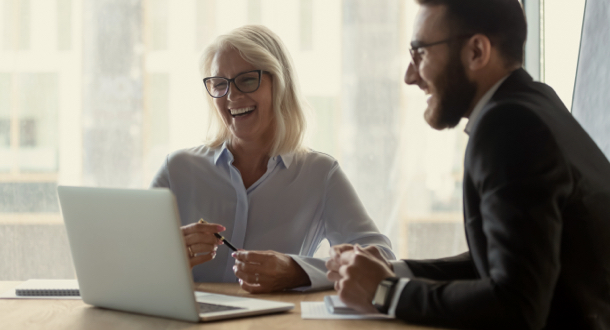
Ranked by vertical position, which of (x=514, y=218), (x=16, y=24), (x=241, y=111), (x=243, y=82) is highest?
(x=16, y=24)

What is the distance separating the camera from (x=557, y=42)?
242cm

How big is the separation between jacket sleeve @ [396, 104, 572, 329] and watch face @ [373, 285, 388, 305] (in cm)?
8

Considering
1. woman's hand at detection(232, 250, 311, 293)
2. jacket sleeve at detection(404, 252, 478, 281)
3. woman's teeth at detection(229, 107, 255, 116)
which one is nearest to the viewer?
jacket sleeve at detection(404, 252, 478, 281)

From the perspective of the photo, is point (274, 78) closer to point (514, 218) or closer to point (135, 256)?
point (135, 256)

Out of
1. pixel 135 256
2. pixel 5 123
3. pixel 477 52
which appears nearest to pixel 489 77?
pixel 477 52

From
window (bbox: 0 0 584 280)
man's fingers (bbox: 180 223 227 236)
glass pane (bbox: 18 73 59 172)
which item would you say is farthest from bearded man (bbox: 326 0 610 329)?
glass pane (bbox: 18 73 59 172)

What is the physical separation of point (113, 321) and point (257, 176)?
969 millimetres

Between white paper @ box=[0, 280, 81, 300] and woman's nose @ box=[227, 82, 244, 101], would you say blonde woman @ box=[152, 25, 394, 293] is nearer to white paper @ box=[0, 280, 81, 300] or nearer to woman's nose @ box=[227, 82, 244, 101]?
woman's nose @ box=[227, 82, 244, 101]

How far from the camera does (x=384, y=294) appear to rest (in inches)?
38.3

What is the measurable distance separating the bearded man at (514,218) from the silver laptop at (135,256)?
30 cm

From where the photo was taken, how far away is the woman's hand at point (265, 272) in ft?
4.40

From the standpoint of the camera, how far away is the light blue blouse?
71.0 inches

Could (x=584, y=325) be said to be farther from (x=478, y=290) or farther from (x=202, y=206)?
(x=202, y=206)

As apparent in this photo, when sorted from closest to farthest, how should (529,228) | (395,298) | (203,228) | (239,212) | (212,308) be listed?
1. (529,228)
2. (395,298)
3. (212,308)
4. (203,228)
5. (239,212)
